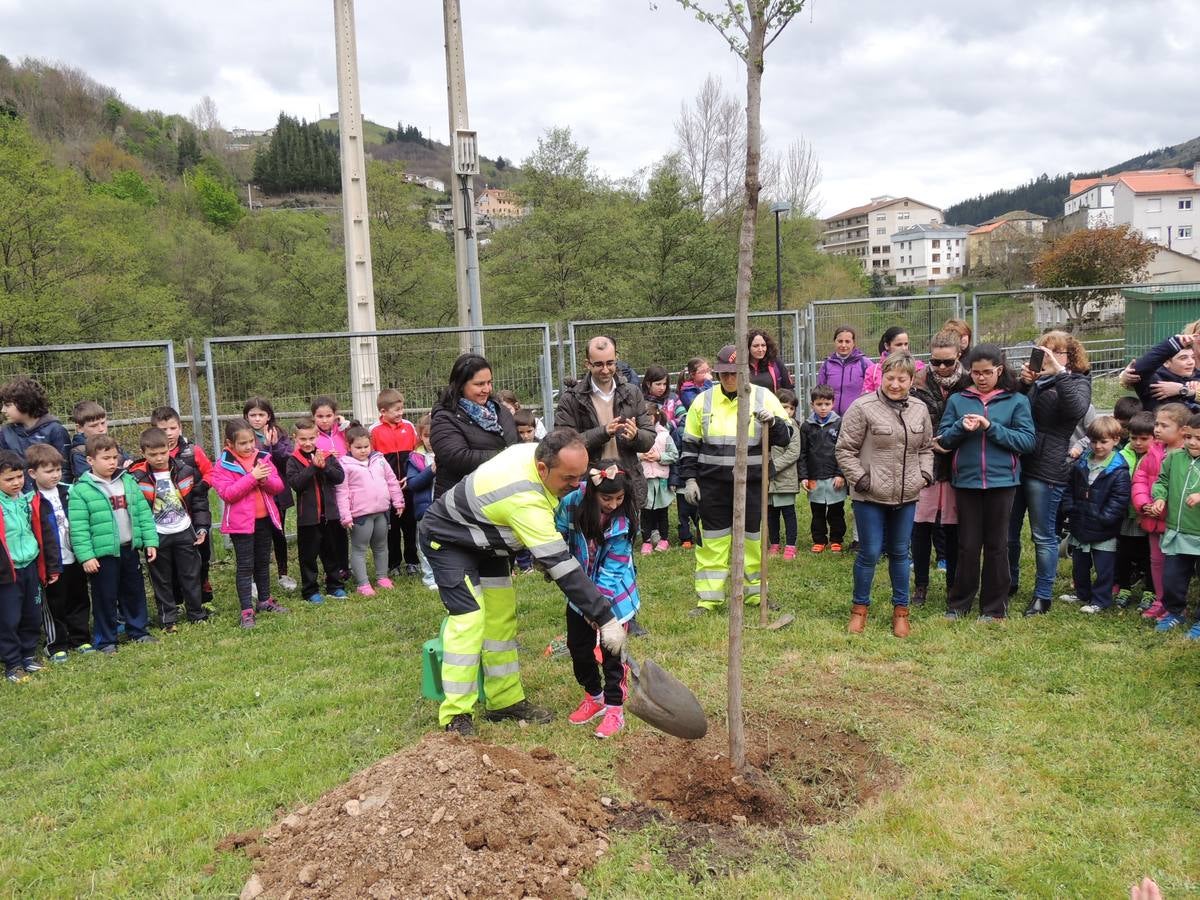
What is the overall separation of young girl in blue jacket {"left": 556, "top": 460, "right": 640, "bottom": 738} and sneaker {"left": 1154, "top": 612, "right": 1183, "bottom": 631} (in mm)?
3667

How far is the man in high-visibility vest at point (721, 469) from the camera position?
20.8 ft

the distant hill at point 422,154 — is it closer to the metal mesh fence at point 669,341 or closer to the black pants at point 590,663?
the metal mesh fence at point 669,341

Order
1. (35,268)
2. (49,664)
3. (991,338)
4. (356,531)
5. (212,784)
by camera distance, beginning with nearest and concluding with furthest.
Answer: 1. (212,784)
2. (49,664)
3. (356,531)
4. (991,338)
5. (35,268)

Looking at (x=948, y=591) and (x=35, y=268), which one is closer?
(x=948, y=591)

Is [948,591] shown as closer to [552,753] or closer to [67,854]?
[552,753]

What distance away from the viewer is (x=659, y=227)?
3086 centimetres

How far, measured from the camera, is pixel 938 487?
6785 millimetres

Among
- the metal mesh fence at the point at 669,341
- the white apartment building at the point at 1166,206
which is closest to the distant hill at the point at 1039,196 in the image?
the white apartment building at the point at 1166,206

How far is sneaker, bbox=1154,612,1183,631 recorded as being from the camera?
19.2ft

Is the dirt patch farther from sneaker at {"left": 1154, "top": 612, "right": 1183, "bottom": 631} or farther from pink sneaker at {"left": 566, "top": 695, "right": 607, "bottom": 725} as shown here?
sneaker at {"left": 1154, "top": 612, "right": 1183, "bottom": 631}

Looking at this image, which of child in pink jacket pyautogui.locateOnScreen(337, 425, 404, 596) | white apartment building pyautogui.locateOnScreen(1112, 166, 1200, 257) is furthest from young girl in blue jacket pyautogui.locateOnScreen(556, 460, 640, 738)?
white apartment building pyautogui.locateOnScreen(1112, 166, 1200, 257)

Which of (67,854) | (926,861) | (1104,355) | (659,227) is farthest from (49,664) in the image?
(659,227)

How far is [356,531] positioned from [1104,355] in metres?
12.4

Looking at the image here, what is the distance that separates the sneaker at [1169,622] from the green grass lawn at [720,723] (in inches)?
5.0
